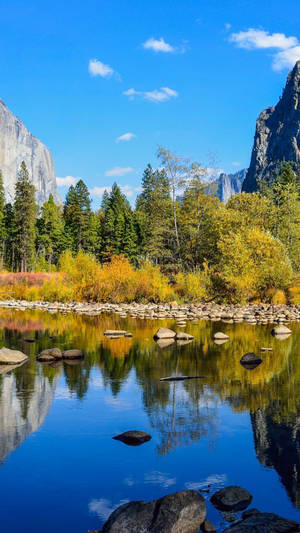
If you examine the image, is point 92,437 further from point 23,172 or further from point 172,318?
point 23,172

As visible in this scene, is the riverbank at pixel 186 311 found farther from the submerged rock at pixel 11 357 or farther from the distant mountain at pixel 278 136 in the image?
the distant mountain at pixel 278 136

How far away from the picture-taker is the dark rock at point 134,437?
281 inches

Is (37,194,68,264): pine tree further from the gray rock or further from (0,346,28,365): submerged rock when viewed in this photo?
(0,346,28,365): submerged rock

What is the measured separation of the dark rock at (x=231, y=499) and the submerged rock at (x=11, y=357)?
27.3 ft

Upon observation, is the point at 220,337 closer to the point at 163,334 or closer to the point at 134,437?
the point at 163,334

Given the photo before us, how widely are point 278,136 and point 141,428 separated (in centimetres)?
17444

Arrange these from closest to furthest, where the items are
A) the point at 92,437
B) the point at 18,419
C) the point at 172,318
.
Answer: the point at 92,437 → the point at 18,419 → the point at 172,318

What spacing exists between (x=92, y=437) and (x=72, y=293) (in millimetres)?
25194

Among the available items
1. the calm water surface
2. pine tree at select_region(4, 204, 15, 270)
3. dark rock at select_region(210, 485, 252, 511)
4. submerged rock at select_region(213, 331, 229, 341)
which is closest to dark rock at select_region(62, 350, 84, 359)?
the calm water surface

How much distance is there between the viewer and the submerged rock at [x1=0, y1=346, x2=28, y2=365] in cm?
1261

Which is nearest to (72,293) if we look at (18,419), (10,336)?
(10,336)

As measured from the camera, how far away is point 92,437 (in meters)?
7.36

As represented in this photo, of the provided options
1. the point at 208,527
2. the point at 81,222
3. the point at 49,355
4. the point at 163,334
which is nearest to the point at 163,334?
the point at 163,334

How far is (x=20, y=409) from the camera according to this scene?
8531mm
